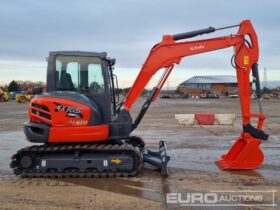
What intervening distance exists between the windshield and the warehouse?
106 meters

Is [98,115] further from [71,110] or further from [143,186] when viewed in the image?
[143,186]

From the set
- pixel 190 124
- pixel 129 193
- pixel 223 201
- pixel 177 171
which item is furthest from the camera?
pixel 190 124

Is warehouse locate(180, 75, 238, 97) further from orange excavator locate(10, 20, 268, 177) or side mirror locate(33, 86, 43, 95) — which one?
side mirror locate(33, 86, 43, 95)

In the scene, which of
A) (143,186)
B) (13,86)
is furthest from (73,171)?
(13,86)

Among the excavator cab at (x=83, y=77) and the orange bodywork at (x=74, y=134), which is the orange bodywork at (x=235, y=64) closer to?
the orange bodywork at (x=74, y=134)

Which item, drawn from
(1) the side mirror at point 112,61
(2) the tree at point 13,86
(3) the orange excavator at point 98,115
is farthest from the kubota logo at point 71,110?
(2) the tree at point 13,86

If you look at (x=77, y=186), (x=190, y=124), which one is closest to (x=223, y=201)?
(x=77, y=186)

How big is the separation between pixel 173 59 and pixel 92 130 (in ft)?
8.02

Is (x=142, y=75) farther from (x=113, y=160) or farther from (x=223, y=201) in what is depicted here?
(x=223, y=201)

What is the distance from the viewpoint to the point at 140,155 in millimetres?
8086

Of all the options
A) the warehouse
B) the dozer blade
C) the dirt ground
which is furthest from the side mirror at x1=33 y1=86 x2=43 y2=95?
the warehouse

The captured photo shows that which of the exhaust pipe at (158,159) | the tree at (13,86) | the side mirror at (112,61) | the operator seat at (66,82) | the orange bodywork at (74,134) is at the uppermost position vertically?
the tree at (13,86)

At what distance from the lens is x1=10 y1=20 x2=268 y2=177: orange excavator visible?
26.5 ft

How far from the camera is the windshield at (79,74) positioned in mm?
8359
